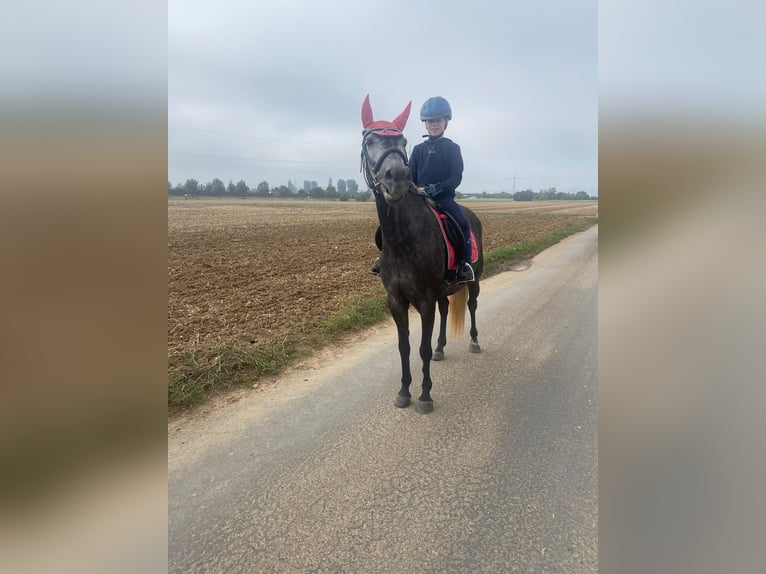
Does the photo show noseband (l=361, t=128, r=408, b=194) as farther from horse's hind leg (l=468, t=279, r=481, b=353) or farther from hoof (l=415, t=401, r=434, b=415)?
horse's hind leg (l=468, t=279, r=481, b=353)

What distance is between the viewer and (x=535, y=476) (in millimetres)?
3029

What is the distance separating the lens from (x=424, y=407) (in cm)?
403


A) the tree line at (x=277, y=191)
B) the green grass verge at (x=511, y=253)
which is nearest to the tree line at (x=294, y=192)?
the tree line at (x=277, y=191)

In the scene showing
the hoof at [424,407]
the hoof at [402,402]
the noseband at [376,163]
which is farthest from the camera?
the hoof at [402,402]

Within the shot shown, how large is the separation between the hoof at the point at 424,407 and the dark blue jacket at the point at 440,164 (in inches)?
89.3

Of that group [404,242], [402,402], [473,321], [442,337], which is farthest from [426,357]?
[473,321]

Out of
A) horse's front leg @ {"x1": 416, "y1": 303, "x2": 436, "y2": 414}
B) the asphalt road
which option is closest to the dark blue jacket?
horse's front leg @ {"x1": 416, "y1": 303, "x2": 436, "y2": 414}

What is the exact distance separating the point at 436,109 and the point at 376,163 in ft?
4.29

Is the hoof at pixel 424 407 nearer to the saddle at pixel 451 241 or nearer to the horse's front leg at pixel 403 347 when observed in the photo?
the horse's front leg at pixel 403 347

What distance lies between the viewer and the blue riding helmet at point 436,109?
4251 mm
